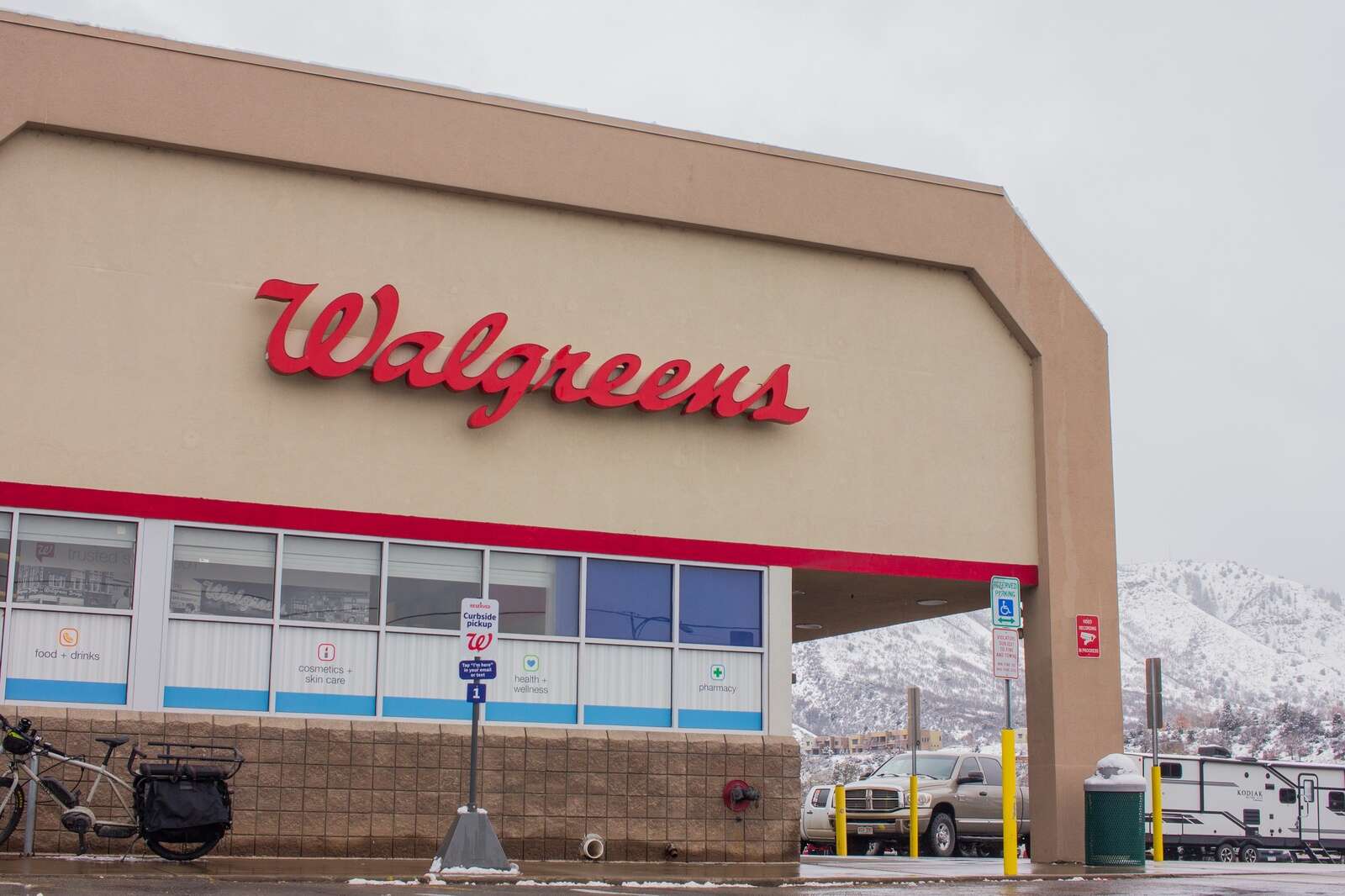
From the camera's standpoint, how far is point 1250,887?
615 inches

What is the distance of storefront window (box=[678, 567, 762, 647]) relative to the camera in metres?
20.1

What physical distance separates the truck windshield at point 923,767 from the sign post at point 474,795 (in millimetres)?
16091

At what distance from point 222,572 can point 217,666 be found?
103 centimetres

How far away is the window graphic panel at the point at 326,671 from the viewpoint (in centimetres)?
1811

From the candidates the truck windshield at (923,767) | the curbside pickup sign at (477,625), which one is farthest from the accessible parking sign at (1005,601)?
the truck windshield at (923,767)

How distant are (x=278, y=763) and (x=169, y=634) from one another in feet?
6.04

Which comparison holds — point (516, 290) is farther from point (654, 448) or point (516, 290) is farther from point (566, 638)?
point (566, 638)

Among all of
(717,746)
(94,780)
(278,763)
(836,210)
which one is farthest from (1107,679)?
(94,780)

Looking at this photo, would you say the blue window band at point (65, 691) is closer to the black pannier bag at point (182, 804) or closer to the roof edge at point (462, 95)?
the black pannier bag at point (182, 804)

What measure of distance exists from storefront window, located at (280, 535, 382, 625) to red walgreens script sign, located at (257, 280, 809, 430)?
195 centimetres

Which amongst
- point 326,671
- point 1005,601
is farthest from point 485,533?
point 1005,601

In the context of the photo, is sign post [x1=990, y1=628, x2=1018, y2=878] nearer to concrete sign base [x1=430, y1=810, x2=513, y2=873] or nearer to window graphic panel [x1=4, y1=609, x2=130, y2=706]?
concrete sign base [x1=430, y1=810, x2=513, y2=873]

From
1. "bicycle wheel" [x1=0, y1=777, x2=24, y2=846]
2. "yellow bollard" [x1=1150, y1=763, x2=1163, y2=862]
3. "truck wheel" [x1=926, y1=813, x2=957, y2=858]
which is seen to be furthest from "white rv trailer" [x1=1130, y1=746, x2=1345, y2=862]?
"bicycle wheel" [x1=0, y1=777, x2=24, y2=846]

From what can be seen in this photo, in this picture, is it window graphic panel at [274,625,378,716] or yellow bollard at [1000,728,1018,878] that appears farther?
yellow bollard at [1000,728,1018,878]
